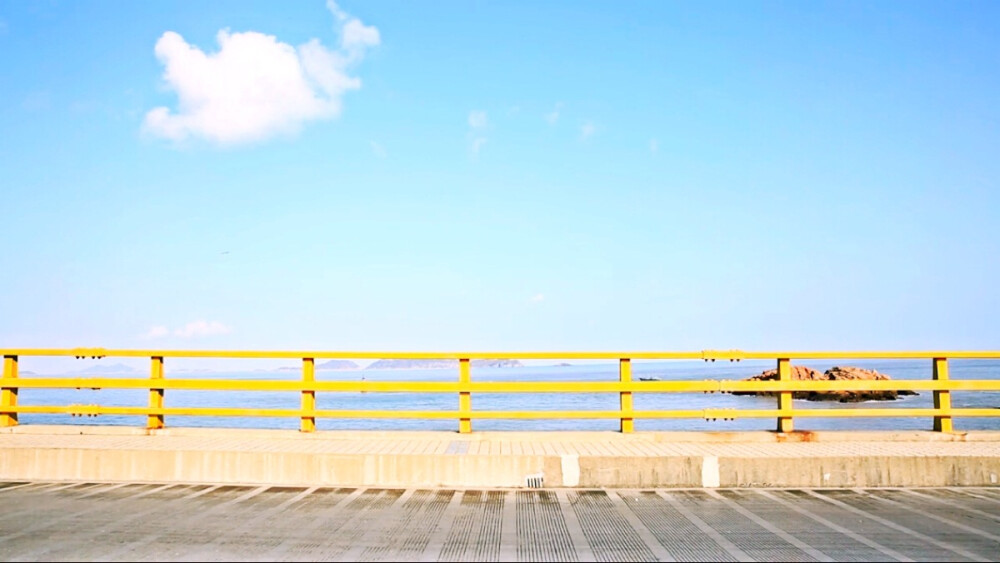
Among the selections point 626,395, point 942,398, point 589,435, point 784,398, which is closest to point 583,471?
point 589,435

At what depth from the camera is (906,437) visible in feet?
35.7

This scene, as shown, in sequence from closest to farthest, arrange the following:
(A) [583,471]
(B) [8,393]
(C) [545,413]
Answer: (A) [583,471] < (C) [545,413] < (B) [8,393]

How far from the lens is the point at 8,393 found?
11.5 meters

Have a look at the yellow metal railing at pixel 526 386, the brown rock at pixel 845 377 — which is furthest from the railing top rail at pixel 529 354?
the brown rock at pixel 845 377

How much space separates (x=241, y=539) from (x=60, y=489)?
13.1 ft

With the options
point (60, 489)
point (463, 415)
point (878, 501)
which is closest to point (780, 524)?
point (878, 501)

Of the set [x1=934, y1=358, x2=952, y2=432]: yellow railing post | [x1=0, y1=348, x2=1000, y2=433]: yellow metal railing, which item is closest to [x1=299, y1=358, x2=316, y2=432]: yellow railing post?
[x1=0, y1=348, x2=1000, y2=433]: yellow metal railing

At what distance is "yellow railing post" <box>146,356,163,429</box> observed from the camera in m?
10.9

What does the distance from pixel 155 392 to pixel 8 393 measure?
2.40m

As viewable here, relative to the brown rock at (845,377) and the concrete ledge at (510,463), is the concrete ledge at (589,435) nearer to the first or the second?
the concrete ledge at (510,463)

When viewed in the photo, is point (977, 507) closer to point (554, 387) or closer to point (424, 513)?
point (554, 387)

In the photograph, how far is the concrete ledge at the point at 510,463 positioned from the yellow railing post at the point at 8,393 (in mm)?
Result: 1283

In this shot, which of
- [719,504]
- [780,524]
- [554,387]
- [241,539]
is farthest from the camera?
[554,387]

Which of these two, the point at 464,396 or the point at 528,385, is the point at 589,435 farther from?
the point at 464,396
